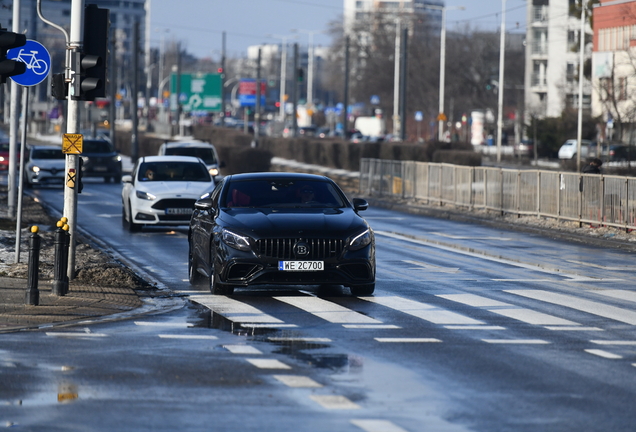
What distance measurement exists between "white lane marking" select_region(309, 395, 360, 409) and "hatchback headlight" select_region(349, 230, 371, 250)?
19.5 ft

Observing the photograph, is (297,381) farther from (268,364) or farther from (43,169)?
(43,169)

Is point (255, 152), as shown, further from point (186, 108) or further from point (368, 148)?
point (186, 108)

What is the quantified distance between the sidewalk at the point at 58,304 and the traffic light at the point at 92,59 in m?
2.36

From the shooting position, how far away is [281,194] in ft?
50.6

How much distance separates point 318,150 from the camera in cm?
6303

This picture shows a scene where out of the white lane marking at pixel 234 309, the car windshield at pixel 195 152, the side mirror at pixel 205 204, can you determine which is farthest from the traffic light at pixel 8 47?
the car windshield at pixel 195 152

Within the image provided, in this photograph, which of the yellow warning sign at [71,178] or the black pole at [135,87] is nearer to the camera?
the yellow warning sign at [71,178]

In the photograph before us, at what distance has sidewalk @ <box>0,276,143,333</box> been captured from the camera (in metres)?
12.3

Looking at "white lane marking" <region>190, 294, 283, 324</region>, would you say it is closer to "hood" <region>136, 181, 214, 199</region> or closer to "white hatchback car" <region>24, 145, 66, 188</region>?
"hood" <region>136, 181, 214, 199</region>

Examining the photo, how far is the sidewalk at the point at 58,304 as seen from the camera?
12.3 m

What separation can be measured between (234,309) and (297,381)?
4.54 m

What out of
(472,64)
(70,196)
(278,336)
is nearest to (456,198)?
(70,196)

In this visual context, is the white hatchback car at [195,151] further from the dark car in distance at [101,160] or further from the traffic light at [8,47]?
the traffic light at [8,47]

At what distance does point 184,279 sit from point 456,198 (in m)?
18.8
